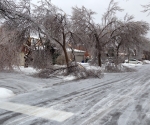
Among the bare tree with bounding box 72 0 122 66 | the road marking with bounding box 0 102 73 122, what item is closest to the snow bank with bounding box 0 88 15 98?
the road marking with bounding box 0 102 73 122

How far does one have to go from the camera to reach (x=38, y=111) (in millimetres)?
6469

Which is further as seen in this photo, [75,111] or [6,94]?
[6,94]

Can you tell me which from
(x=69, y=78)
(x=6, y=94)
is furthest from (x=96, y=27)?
(x=6, y=94)

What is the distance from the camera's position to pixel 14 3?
36.1ft

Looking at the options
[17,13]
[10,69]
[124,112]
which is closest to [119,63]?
[10,69]

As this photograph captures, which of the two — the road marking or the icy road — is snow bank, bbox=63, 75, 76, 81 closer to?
the icy road

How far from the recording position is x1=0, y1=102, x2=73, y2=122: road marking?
231 inches

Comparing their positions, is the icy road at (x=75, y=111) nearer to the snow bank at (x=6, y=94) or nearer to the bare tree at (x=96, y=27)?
the snow bank at (x=6, y=94)

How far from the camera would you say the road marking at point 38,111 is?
19.3ft

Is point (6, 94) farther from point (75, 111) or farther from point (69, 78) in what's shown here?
point (69, 78)

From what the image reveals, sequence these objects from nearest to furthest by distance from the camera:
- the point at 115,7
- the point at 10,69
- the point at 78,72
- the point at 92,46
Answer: the point at 78,72, the point at 10,69, the point at 92,46, the point at 115,7

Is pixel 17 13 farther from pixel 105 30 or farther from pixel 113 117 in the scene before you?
pixel 105 30

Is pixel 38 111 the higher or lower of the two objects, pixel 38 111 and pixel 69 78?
the lower

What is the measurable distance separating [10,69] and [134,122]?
1468 cm
